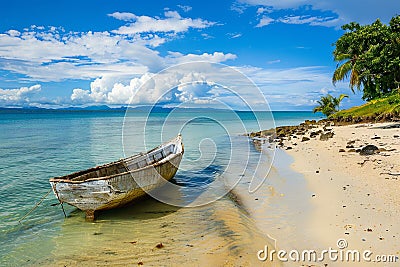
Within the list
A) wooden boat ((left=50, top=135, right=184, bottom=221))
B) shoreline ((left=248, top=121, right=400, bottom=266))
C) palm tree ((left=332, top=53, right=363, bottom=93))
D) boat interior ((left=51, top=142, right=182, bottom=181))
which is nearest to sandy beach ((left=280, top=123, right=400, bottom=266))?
shoreline ((left=248, top=121, right=400, bottom=266))

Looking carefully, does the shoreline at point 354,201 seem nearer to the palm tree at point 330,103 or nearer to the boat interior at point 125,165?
the boat interior at point 125,165

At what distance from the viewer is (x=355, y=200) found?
8391 mm

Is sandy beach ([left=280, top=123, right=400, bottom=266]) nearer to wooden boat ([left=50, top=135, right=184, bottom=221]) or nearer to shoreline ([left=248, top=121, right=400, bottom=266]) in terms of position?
shoreline ([left=248, top=121, right=400, bottom=266])

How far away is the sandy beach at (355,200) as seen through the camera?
6.16 metres

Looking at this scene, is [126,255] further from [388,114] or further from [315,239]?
[388,114]

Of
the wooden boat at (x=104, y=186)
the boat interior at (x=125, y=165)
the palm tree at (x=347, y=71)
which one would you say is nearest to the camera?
the wooden boat at (x=104, y=186)

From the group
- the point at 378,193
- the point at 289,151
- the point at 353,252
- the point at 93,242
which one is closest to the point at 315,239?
the point at 353,252

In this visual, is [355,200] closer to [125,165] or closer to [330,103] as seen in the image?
[125,165]

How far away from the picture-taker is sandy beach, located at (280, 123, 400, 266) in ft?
20.2

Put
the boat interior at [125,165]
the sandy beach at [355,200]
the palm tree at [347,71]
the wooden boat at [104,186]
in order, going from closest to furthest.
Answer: the sandy beach at [355,200], the wooden boat at [104,186], the boat interior at [125,165], the palm tree at [347,71]

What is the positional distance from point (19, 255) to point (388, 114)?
29995 millimetres

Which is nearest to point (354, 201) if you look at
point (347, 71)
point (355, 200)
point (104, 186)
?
point (355, 200)

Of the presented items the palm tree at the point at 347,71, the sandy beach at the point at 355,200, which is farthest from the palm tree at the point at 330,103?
the sandy beach at the point at 355,200

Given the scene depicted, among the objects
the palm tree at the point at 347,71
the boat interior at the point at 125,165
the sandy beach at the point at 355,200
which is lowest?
the sandy beach at the point at 355,200
